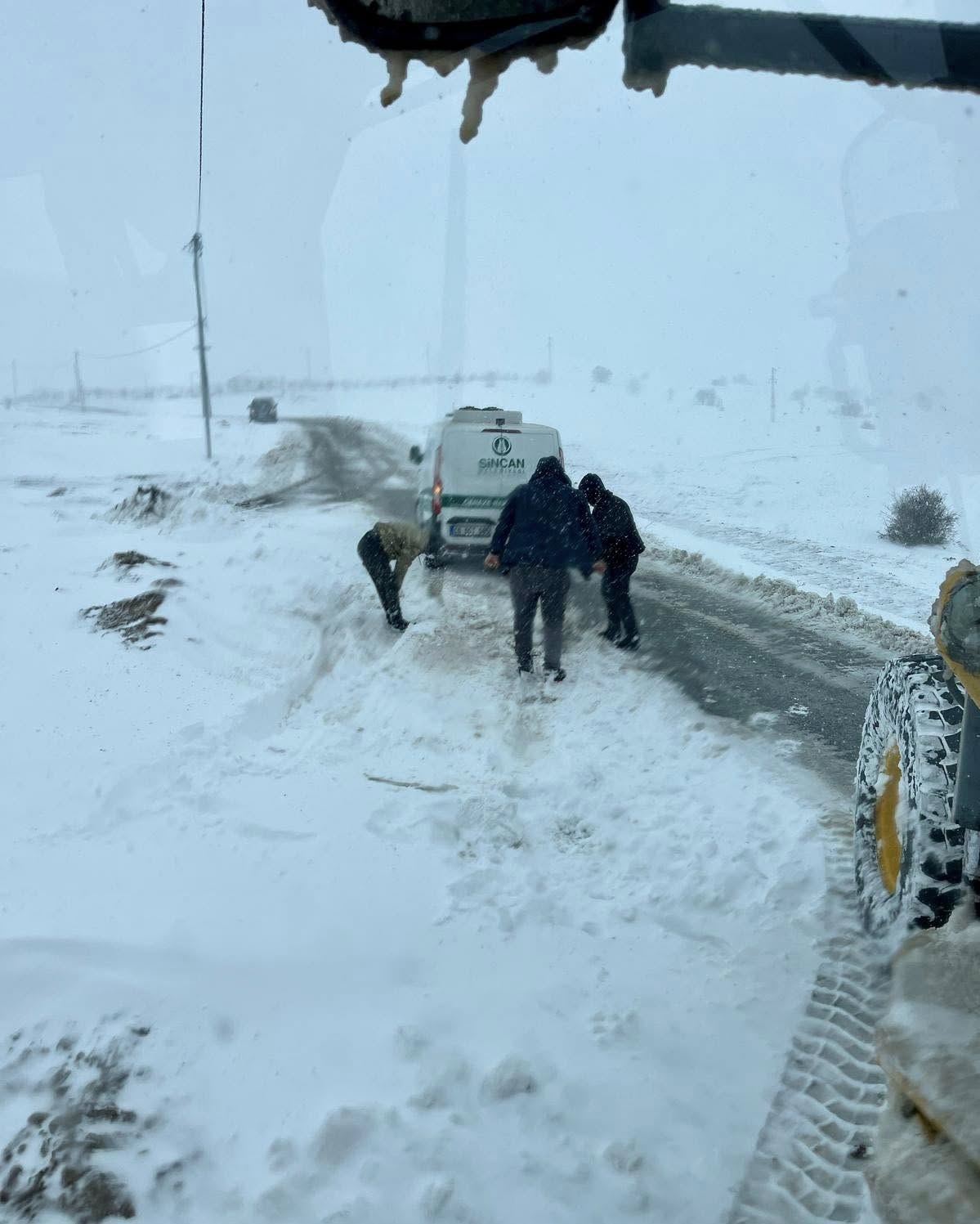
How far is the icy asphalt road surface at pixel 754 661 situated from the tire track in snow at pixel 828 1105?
180 centimetres

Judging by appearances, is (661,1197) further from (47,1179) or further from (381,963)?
(47,1179)

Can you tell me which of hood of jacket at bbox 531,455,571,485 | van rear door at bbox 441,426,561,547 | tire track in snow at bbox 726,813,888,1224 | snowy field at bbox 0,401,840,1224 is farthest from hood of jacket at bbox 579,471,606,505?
tire track in snow at bbox 726,813,888,1224

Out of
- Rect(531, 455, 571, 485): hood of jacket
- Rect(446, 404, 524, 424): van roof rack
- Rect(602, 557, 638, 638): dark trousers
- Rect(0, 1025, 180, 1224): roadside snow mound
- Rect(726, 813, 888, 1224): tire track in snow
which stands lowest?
Rect(0, 1025, 180, 1224): roadside snow mound

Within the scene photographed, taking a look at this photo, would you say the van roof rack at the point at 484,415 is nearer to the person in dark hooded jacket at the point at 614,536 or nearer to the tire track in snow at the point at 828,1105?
the person in dark hooded jacket at the point at 614,536

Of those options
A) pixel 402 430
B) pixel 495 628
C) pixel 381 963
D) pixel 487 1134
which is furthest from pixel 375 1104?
pixel 402 430

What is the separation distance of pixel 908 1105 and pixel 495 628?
7256 mm

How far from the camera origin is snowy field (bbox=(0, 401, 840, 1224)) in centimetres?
266

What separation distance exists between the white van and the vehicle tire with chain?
7.05 meters

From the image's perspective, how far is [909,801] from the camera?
3029 mm

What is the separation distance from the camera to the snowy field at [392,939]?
2.66 m

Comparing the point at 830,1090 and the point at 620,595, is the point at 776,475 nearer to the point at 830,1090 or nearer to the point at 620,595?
the point at 620,595

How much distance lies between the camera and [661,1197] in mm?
2500

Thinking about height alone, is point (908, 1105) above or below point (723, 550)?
above

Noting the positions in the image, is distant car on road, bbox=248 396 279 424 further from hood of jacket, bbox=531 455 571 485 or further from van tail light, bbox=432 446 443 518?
hood of jacket, bbox=531 455 571 485
